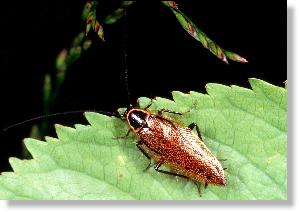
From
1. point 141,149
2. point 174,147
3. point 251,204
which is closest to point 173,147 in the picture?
point 174,147

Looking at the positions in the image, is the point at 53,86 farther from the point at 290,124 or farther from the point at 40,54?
the point at 290,124

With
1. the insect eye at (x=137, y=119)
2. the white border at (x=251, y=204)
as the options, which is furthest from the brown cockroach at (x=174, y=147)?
the white border at (x=251, y=204)

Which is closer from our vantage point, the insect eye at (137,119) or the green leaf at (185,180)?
the green leaf at (185,180)

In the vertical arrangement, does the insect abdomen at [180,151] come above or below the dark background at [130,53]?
below

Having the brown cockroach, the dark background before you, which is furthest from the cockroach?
the dark background

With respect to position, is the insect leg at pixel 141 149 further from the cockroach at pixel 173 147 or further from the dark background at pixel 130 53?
the dark background at pixel 130 53
